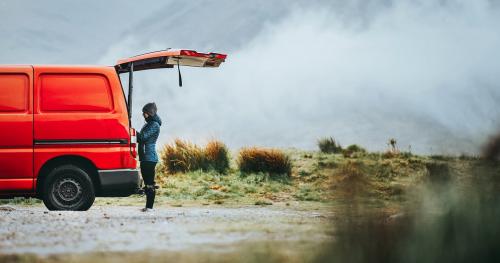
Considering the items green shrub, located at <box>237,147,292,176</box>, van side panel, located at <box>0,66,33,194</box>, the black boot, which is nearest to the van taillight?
the black boot

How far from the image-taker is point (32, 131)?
10.7 m

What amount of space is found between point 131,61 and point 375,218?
22.0ft

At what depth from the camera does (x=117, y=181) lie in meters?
10.9

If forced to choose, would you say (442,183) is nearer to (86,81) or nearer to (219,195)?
(86,81)

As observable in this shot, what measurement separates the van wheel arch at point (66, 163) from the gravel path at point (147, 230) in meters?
0.43

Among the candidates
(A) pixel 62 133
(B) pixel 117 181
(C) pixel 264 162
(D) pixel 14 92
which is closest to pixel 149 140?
(B) pixel 117 181

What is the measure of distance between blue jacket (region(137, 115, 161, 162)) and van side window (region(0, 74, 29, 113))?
71.6 inches

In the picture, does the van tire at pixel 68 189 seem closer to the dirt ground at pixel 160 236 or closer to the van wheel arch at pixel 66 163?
the van wheel arch at pixel 66 163

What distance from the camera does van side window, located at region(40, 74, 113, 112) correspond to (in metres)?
10.7

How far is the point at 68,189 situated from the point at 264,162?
781 cm

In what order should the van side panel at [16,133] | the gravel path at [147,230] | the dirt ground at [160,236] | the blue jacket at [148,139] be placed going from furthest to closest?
1. the blue jacket at [148,139]
2. the van side panel at [16,133]
3. the gravel path at [147,230]
4. the dirt ground at [160,236]

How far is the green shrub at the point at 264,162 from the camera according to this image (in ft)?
59.3

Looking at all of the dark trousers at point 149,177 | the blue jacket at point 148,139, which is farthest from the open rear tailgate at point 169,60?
the dark trousers at point 149,177

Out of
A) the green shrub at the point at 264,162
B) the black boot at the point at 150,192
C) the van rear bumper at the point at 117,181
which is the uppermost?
the green shrub at the point at 264,162
